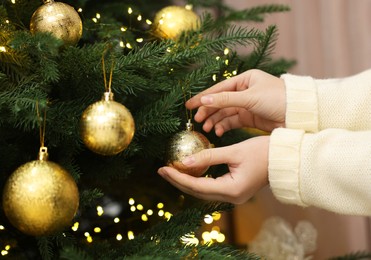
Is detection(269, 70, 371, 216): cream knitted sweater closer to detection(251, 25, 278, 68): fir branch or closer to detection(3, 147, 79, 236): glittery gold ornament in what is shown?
detection(251, 25, 278, 68): fir branch

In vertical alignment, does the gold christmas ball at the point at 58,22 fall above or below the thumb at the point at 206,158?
above

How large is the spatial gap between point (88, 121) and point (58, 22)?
152mm

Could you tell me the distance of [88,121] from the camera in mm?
577

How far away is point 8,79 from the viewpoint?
2.05 ft

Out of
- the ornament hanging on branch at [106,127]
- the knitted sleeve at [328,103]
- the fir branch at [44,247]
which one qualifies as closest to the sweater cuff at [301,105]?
the knitted sleeve at [328,103]

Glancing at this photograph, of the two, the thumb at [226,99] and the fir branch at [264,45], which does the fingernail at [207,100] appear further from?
the fir branch at [264,45]

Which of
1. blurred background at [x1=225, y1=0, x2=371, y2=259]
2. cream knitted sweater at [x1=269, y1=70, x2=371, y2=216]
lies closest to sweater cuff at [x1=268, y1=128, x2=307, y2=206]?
cream knitted sweater at [x1=269, y1=70, x2=371, y2=216]

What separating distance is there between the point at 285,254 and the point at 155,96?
536 millimetres

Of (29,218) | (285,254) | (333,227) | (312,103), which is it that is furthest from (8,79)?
(333,227)

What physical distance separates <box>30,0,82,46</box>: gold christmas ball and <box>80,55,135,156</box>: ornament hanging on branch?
121 millimetres

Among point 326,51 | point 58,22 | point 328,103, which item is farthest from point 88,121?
point 326,51

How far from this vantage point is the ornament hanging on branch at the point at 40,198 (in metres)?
0.52

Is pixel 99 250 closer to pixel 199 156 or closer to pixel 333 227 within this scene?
pixel 199 156

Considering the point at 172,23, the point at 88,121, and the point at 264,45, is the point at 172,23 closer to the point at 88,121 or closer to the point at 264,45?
the point at 264,45
